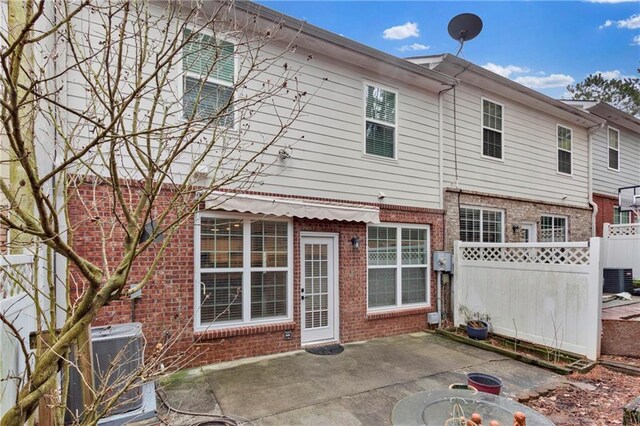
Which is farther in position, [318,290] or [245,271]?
[318,290]

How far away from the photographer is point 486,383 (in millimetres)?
4582

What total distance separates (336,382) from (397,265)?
373 cm

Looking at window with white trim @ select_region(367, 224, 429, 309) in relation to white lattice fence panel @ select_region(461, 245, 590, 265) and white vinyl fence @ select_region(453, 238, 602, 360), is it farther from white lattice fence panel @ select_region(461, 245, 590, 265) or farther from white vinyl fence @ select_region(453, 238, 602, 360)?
white lattice fence panel @ select_region(461, 245, 590, 265)

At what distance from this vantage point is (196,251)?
19.7 feet

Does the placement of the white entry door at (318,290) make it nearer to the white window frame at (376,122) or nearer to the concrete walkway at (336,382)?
the concrete walkway at (336,382)

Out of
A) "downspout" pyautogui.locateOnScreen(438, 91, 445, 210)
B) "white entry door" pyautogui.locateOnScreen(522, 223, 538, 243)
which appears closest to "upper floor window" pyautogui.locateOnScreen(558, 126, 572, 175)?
"white entry door" pyautogui.locateOnScreen(522, 223, 538, 243)

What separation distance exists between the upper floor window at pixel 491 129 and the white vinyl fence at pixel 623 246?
6.15 m

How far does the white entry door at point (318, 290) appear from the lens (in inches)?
283

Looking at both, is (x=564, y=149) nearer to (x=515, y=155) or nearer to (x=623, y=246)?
(x=515, y=155)

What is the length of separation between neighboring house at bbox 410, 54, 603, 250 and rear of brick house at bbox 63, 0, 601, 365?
6 centimetres

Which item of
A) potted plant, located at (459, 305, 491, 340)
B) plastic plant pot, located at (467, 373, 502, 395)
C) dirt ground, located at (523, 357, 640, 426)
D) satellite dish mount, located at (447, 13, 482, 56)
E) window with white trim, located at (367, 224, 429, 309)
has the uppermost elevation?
satellite dish mount, located at (447, 13, 482, 56)

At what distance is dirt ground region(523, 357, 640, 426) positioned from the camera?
14.4 ft

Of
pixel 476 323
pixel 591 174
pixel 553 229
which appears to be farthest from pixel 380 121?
pixel 591 174

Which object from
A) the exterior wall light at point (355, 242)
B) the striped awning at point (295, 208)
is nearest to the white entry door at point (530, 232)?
the striped awning at point (295, 208)
